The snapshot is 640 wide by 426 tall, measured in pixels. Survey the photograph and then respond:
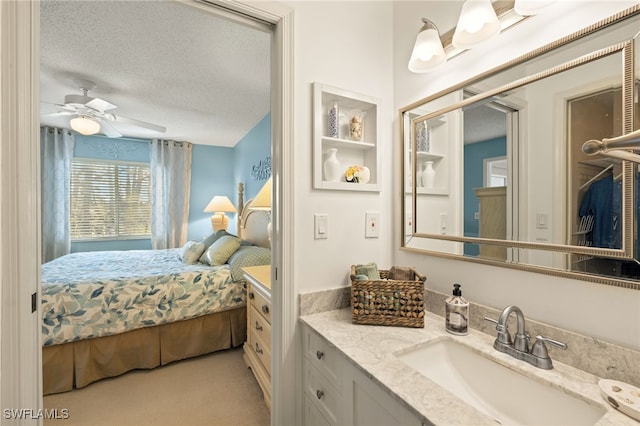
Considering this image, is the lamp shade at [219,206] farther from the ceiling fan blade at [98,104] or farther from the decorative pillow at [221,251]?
the ceiling fan blade at [98,104]

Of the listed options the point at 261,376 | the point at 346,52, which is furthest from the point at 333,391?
the point at 346,52

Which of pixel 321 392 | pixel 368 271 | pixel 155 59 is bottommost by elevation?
pixel 321 392

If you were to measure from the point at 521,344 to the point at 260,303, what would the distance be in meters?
1.49

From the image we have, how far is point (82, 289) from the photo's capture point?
204 cm

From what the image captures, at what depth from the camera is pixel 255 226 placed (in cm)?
346

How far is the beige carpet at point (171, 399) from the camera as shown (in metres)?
1.73

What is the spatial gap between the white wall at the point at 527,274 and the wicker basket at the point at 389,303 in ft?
0.68

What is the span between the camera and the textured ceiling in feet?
5.65

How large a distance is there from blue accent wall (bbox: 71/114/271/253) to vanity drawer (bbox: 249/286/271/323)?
1.90 m

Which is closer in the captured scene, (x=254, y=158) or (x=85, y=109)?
(x=85, y=109)

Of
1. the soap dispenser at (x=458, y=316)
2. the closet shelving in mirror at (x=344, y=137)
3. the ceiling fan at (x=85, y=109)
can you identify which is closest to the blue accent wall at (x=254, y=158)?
the ceiling fan at (x=85, y=109)

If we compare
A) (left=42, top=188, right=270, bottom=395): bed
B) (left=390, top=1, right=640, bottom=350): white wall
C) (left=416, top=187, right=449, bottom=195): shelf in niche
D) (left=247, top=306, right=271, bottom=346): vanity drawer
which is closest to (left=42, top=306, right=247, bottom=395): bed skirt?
(left=42, top=188, right=270, bottom=395): bed

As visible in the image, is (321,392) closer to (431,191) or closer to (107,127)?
(431,191)

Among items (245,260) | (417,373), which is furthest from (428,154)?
(245,260)
